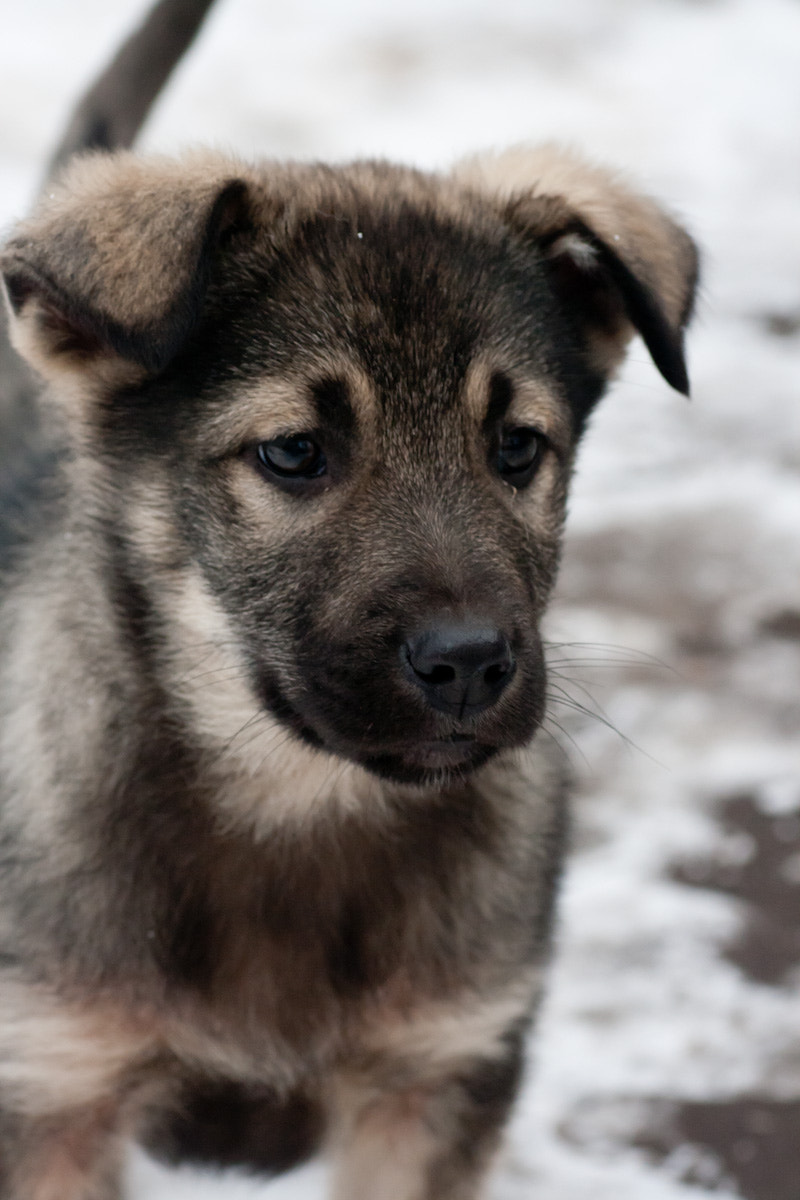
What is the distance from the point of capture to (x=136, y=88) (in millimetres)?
4363

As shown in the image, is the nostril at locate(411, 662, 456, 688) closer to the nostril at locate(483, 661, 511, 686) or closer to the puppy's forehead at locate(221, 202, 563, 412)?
the nostril at locate(483, 661, 511, 686)

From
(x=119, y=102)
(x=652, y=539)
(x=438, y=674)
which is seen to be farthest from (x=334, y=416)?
(x=652, y=539)

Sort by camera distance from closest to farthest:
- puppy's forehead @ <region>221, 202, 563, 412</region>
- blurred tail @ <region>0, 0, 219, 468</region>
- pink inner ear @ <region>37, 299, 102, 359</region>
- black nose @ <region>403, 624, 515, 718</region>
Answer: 1. black nose @ <region>403, 624, 515, 718</region>
2. puppy's forehead @ <region>221, 202, 563, 412</region>
3. pink inner ear @ <region>37, 299, 102, 359</region>
4. blurred tail @ <region>0, 0, 219, 468</region>

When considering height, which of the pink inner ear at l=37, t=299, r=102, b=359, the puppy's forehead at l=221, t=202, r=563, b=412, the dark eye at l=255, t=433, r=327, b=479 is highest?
the pink inner ear at l=37, t=299, r=102, b=359

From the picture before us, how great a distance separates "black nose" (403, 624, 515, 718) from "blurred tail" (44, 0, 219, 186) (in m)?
2.35

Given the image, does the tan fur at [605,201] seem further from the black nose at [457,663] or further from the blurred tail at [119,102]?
the blurred tail at [119,102]

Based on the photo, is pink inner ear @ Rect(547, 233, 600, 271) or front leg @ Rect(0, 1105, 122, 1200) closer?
front leg @ Rect(0, 1105, 122, 1200)

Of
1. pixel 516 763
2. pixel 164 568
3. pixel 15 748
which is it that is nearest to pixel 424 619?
pixel 164 568

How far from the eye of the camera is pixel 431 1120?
304 cm

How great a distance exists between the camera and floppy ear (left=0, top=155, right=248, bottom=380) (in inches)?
97.7

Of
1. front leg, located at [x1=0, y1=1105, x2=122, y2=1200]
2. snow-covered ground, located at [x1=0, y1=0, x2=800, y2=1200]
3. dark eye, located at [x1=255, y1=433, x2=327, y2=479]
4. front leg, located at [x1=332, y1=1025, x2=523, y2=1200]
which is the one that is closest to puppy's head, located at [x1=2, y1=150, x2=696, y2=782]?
dark eye, located at [x1=255, y1=433, x2=327, y2=479]

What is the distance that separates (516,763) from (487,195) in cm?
108

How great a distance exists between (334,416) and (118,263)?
41 cm

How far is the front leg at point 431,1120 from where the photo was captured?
2.98 metres
